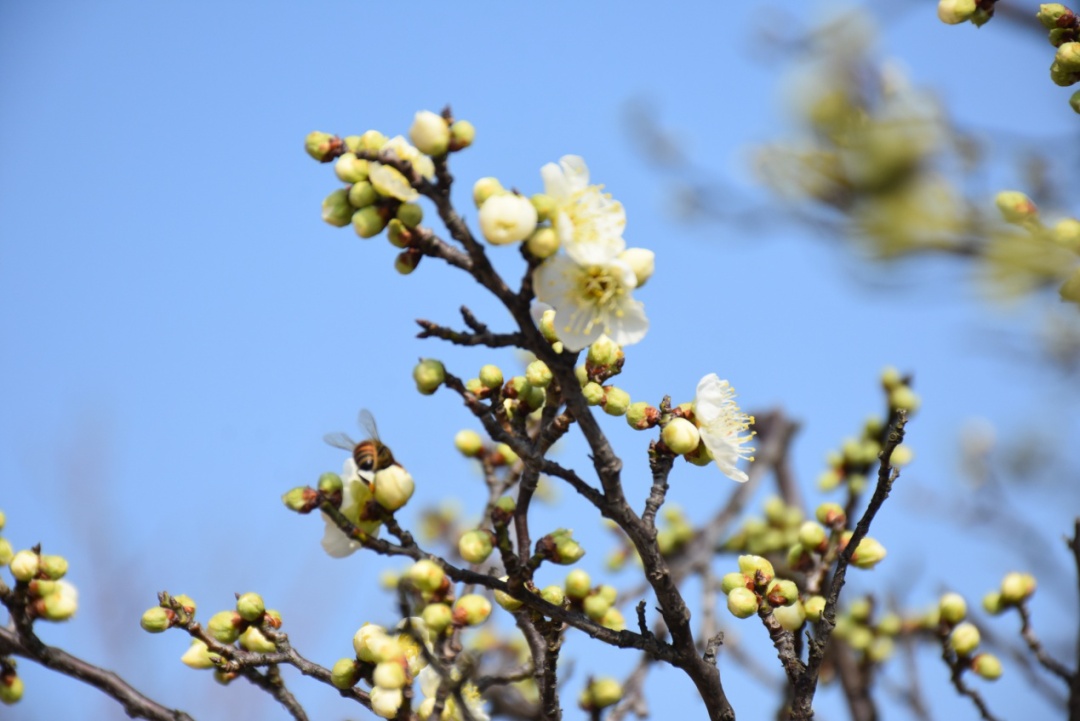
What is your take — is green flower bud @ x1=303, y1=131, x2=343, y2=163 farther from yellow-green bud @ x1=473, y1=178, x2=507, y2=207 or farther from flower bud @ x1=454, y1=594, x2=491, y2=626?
flower bud @ x1=454, y1=594, x2=491, y2=626

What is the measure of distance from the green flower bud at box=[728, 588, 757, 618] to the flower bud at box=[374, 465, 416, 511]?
2.46 feet

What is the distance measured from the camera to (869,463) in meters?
3.65

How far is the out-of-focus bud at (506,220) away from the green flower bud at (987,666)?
218 cm

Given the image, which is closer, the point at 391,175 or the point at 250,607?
the point at 391,175

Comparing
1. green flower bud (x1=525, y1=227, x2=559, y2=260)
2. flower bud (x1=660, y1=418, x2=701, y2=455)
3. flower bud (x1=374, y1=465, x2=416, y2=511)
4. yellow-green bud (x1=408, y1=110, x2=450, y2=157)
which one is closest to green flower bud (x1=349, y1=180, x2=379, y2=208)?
yellow-green bud (x1=408, y1=110, x2=450, y2=157)

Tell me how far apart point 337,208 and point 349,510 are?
2.04 ft

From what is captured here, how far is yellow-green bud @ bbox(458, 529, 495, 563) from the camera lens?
6.48ft

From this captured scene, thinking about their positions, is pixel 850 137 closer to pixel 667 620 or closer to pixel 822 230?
pixel 822 230

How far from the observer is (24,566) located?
228 cm

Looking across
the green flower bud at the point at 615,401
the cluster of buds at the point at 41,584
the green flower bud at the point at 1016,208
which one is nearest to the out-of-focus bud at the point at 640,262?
the green flower bud at the point at 615,401

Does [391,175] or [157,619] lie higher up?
[391,175]

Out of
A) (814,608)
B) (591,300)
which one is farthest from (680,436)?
(814,608)

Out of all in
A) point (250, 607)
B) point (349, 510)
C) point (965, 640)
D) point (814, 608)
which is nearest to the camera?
point (349, 510)

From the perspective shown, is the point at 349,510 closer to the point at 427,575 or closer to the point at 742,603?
the point at 427,575
